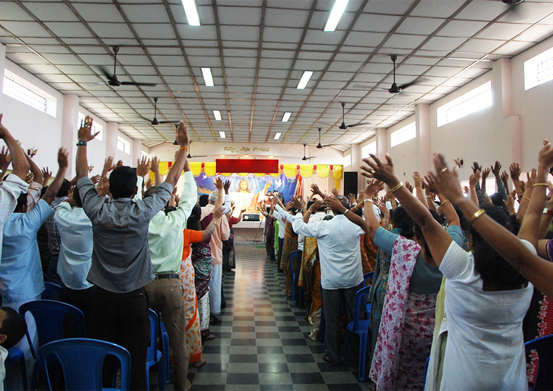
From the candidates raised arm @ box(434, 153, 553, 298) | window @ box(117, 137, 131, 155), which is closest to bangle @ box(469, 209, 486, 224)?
raised arm @ box(434, 153, 553, 298)

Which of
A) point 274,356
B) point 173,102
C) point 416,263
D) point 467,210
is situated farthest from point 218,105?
point 467,210

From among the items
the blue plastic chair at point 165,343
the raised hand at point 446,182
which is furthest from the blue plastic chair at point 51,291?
the raised hand at point 446,182

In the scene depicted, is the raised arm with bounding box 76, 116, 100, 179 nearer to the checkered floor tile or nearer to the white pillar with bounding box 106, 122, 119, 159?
the checkered floor tile

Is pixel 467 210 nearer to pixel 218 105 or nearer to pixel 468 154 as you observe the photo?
pixel 468 154

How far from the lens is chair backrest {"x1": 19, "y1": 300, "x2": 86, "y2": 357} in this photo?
206 cm

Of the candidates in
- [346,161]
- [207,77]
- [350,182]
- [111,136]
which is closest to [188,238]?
[207,77]

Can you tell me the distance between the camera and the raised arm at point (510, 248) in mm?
1003

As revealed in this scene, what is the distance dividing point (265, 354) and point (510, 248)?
2.87 m

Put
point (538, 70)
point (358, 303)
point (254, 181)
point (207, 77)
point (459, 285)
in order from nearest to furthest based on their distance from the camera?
point (459, 285) < point (358, 303) < point (538, 70) < point (207, 77) < point (254, 181)

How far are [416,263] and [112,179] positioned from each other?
5.84 feet

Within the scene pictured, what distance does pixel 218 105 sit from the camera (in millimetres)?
9891

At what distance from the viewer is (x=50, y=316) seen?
6.86 feet

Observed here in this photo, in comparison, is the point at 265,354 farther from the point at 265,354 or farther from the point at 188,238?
the point at 188,238

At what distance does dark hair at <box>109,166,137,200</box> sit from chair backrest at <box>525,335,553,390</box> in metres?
2.07
